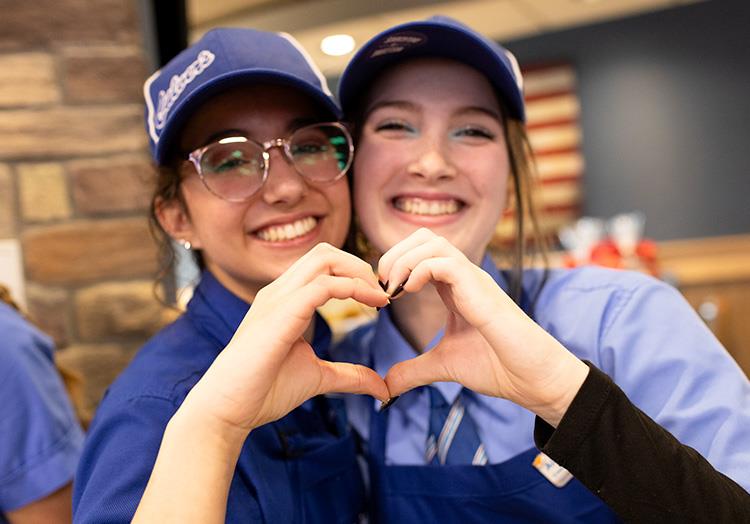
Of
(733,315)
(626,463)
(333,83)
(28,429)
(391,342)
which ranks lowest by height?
(733,315)

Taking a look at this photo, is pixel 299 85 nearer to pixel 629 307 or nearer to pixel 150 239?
pixel 629 307

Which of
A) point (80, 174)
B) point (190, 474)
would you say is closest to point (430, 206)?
point (190, 474)

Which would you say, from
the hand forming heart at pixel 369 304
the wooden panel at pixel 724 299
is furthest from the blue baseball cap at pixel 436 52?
the wooden panel at pixel 724 299

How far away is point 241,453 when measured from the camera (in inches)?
38.8

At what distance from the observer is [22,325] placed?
135cm

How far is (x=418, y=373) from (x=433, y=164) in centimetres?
39

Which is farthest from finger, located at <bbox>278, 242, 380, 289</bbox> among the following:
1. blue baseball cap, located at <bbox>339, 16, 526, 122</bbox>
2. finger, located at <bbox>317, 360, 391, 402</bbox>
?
blue baseball cap, located at <bbox>339, 16, 526, 122</bbox>

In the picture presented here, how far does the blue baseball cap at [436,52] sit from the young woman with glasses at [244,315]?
0.33 feet

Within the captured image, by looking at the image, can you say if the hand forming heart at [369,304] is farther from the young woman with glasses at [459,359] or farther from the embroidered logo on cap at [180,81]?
the embroidered logo on cap at [180,81]

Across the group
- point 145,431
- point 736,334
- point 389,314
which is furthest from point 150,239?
point 736,334

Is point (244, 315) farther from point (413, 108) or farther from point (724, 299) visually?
point (724, 299)

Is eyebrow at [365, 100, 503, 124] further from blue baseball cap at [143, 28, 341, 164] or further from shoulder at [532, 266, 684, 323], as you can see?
shoulder at [532, 266, 684, 323]

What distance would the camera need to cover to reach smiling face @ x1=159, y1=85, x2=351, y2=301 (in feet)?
3.89

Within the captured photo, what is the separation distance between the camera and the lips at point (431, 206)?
1.29 meters
